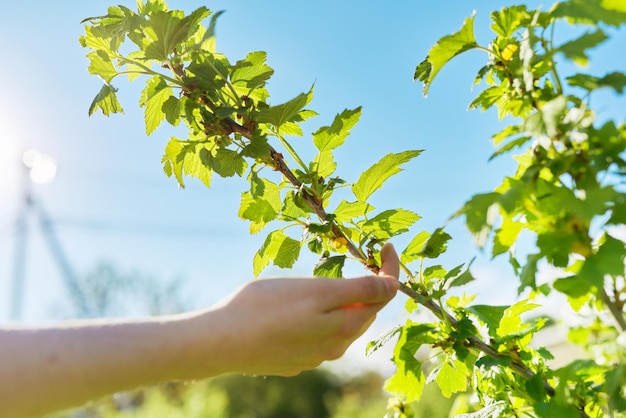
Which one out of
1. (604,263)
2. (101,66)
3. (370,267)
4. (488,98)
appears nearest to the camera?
(604,263)

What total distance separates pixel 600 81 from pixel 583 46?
4 cm

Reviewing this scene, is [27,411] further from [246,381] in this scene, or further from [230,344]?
[246,381]

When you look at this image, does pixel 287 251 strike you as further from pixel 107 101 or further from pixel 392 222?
pixel 107 101

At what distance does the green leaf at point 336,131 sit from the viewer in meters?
0.93

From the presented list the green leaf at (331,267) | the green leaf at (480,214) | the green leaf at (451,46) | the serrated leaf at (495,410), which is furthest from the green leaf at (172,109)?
the serrated leaf at (495,410)

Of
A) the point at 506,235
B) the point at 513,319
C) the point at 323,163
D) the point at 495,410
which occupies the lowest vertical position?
the point at 495,410

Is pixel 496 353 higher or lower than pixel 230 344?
lower

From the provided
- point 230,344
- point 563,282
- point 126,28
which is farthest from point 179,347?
point 126,28

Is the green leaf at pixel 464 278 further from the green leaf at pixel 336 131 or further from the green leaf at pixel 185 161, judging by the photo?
the green leaf at pixel 185 161

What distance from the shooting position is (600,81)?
637 mm

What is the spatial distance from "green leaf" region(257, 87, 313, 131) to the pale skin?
12.4 inches

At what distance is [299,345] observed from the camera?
69 centimetres

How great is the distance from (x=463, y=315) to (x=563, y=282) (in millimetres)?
261

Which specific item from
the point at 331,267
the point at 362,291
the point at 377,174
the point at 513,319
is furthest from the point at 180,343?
the point at 513,319
